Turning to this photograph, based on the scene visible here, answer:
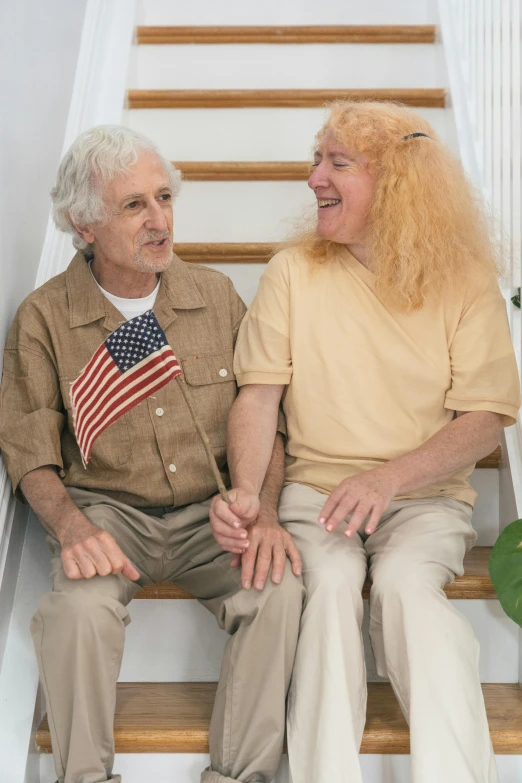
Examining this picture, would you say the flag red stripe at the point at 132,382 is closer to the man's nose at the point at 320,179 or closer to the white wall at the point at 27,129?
the white wall at the point at 27,129

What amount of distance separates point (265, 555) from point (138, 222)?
697 mm

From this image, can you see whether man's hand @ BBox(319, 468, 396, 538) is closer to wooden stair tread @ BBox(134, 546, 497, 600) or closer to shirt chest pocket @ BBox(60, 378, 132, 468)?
wooden stair tread @ BBox(134, 546, 497, 600)

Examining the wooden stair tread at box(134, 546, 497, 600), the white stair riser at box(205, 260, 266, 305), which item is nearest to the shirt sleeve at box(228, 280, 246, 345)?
the white stair riser at box(205, 260, 266, 305)

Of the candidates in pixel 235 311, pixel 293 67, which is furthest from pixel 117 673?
pixel 293 67

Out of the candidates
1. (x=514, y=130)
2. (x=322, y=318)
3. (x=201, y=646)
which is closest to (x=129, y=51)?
(x=514, y=130)

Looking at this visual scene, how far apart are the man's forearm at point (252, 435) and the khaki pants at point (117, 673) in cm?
22

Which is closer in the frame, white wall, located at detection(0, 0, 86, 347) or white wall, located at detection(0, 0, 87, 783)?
white wall, located at detection(0, 0, 87, 783)

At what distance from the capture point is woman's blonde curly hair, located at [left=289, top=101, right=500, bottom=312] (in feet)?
5.93

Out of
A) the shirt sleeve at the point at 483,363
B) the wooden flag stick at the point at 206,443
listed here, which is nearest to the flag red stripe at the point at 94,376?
the wooden flag stick at the point at 206,443

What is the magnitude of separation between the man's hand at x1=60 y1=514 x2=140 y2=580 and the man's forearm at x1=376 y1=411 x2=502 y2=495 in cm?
48

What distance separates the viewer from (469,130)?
2.53 metres

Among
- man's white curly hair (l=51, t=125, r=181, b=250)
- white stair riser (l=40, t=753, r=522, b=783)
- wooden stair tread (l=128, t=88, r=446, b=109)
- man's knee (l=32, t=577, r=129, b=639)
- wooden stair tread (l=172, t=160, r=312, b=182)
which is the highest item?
wooden stair tread (l=128, t=88, r=446, b=109)

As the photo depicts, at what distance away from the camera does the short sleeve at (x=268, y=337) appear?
1815 mm

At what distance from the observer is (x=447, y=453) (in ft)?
5.65
